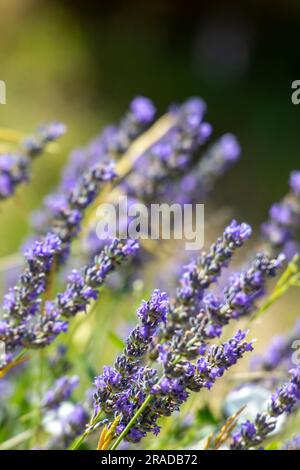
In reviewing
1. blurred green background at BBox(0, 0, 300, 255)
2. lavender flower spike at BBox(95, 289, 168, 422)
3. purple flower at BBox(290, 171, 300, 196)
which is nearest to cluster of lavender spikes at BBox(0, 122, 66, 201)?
purple flower at BBox(290, 171, 300, 196)

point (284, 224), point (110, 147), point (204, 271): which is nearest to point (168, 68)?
point (110, 147)

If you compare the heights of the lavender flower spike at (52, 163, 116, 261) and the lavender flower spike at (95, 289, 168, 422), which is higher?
the lavender flower spike at (52, 163, 116, 261)

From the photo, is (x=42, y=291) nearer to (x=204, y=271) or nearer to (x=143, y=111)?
(x=204, y=271)

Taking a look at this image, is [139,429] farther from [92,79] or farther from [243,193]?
[92,79]

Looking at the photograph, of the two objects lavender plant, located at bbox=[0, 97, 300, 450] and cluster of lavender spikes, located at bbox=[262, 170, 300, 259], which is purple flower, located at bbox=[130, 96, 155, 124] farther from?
cluster of lavender spikes, located at bbox=[262, 170, 300, 259]
